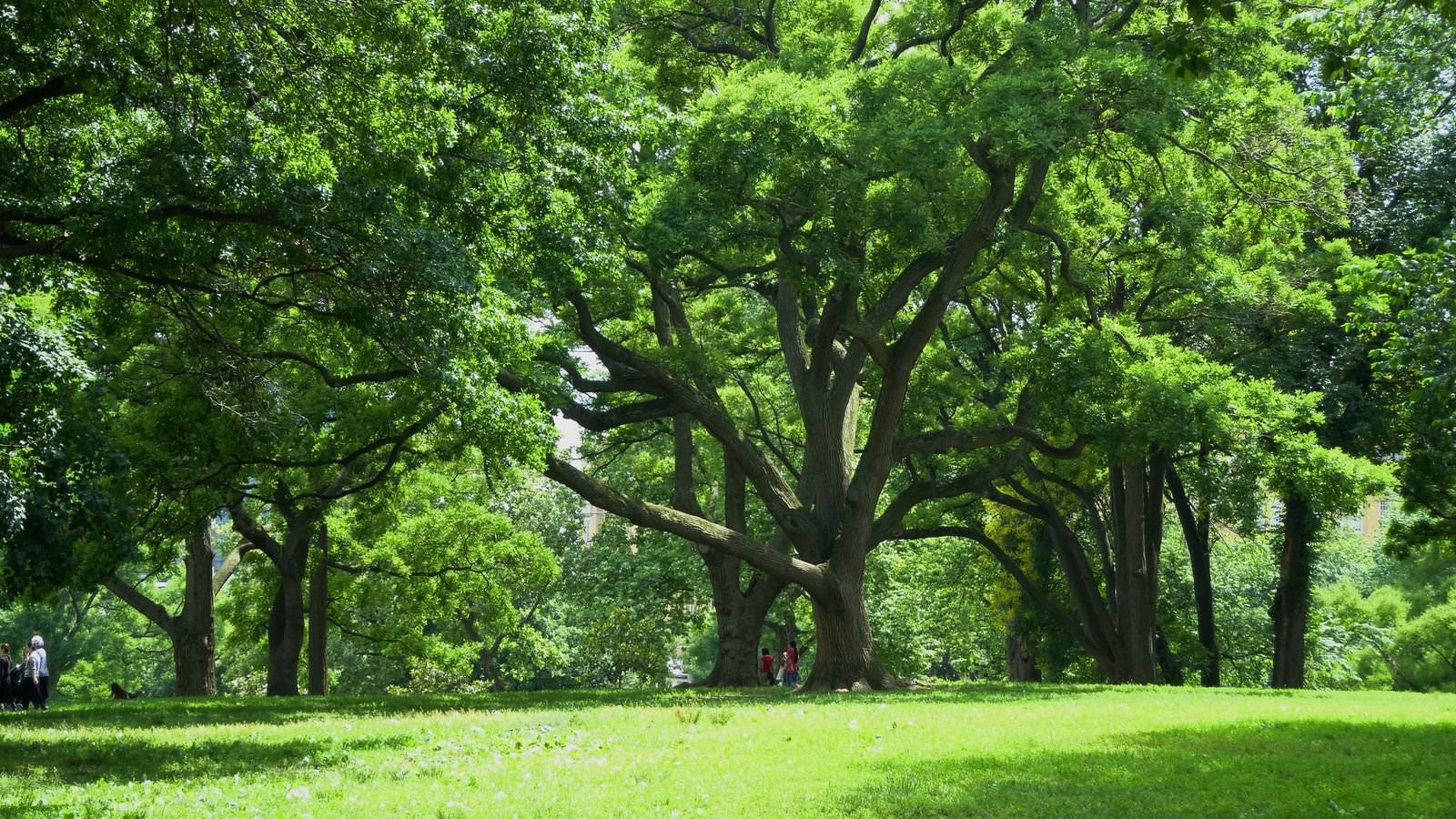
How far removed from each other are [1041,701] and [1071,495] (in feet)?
50.4

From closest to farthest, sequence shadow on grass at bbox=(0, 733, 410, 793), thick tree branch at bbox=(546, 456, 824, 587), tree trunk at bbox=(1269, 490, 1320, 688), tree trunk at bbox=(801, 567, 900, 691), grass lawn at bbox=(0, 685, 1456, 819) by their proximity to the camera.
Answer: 1. grass lawn at bbox=(0, 685, 1456, 819)
2. shadow on grass at bbox=(0, 733, 410, 793)
3. thick tree branch at bbox=(546, 456, 824, 587)
4. tree trunk at bbox=(801, 567, 900, 691)
5. tree trunk at bbox=(1269, 490, 1320, 688)

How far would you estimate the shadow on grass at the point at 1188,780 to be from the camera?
26.2ft

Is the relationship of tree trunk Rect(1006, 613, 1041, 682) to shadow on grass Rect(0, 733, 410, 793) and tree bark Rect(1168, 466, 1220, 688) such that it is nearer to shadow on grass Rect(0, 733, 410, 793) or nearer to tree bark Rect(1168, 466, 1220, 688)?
tree bark Rect(1168, 466, 1220, 688)

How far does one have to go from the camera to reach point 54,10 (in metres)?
10.3

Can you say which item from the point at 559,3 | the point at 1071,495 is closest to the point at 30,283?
the point at 559,3

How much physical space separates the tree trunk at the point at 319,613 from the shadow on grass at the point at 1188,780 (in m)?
21.4

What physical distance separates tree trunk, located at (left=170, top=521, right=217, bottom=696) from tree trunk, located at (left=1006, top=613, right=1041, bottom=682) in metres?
19.4

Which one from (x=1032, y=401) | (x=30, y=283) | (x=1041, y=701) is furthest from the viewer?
(x=1032, y=401)

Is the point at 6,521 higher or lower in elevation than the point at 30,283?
lower

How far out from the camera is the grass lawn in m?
8.12

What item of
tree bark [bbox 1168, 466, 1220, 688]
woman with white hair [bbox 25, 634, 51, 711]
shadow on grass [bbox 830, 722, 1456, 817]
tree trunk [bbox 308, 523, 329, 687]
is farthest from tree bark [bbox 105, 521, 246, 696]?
tree bark [bbox 1168, 466, 1220, 688]

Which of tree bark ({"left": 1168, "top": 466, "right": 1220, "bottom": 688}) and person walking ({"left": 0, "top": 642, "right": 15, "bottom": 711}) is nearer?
person walking ({"left": 0, "top": 642, "right": 15, "bottom": 711})

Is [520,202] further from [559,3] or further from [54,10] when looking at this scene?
[54,10]

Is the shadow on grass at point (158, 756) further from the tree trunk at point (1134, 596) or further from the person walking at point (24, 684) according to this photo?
the tree trunk at point (1134, 596)
